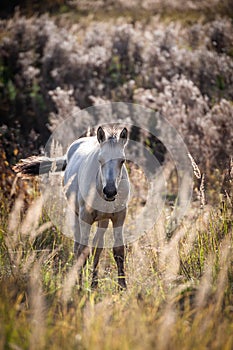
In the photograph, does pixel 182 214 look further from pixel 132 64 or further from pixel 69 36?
pixel 69 36

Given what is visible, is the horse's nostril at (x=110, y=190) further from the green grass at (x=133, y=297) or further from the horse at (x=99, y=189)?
the green grass at (x=133, y=297)

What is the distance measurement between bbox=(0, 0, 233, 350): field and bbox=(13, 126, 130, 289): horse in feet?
0.65

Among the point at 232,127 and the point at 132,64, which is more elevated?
the point at 132,64

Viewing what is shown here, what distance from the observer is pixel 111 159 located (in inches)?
187

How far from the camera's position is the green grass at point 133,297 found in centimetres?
320

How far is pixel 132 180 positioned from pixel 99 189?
2.38 metres

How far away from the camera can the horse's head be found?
4566 mm

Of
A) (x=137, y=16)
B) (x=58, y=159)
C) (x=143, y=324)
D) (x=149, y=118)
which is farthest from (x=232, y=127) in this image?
(x=137, y=16)

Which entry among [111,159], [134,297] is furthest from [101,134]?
[134,297]

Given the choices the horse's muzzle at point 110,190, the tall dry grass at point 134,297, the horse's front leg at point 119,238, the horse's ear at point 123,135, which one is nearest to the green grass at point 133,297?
the tall dry grass at point 134,297

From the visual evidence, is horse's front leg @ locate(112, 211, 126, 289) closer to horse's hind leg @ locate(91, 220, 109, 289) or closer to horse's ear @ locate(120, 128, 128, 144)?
horse's hind leg @ locate(91, 220, 109, 289)

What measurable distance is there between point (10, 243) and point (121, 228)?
3.67 ft

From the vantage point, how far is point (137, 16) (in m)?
17.4

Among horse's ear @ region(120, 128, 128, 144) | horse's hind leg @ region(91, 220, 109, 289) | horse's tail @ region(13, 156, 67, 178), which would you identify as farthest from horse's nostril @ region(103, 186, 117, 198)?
horse's tail @ region(13, 156, 67, 178)
